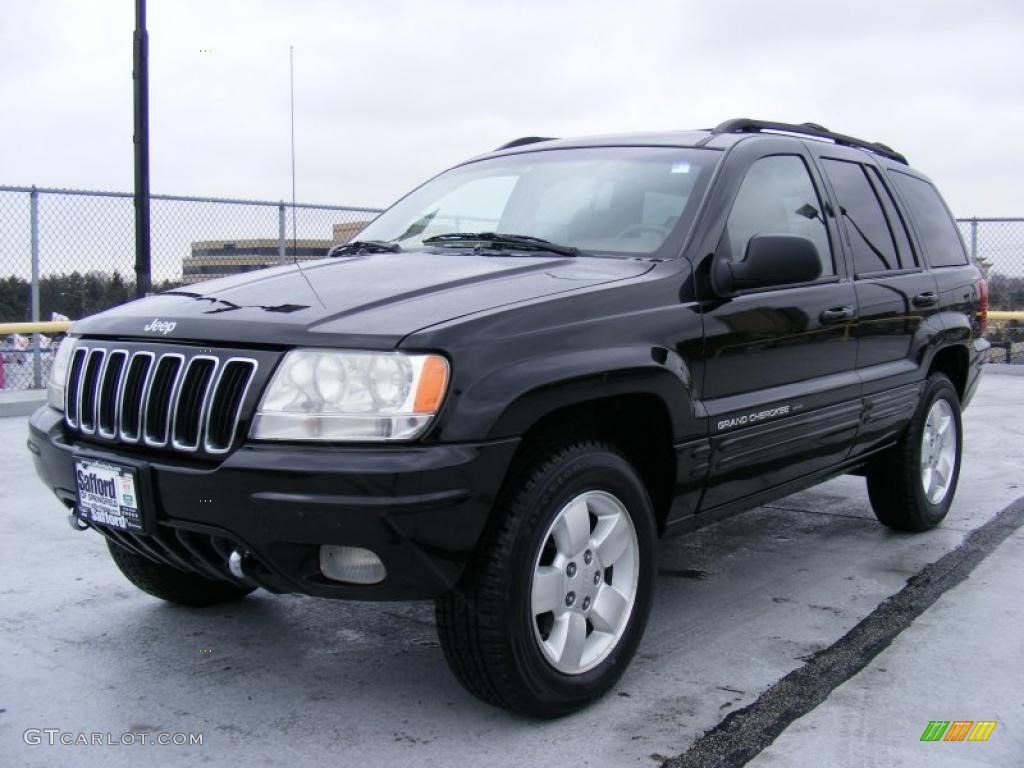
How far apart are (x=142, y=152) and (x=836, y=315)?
6.62m

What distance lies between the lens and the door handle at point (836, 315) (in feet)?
13.4

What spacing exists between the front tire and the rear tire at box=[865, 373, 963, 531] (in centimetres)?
224

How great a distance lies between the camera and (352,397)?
8.79ft

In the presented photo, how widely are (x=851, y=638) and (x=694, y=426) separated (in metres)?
1.01

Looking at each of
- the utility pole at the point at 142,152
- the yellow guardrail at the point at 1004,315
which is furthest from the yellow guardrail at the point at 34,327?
the yellow guardrail at the point at 1004,315

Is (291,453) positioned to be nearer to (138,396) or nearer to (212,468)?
(212,468)

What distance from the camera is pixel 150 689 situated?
3266mm

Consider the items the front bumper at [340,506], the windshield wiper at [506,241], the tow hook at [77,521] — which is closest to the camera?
the front bumper at [340,506]

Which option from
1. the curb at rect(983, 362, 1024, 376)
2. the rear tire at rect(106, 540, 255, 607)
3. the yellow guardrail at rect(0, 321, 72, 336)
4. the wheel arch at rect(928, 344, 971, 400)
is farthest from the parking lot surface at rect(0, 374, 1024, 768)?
the curb at rect(983, 362, 1024, 376)

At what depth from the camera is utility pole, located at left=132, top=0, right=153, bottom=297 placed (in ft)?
28.0

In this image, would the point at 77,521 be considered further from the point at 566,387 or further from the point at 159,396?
the point at 566,387

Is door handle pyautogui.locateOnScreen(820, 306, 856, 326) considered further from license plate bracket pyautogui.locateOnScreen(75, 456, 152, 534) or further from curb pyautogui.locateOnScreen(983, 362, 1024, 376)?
curb pyautogui.locateOnScreen(983, 362, 1024, 376)

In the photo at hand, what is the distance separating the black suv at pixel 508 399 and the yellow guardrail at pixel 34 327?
6.10 m

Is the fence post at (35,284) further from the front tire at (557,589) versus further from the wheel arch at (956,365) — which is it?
the front tire at (557,589)
